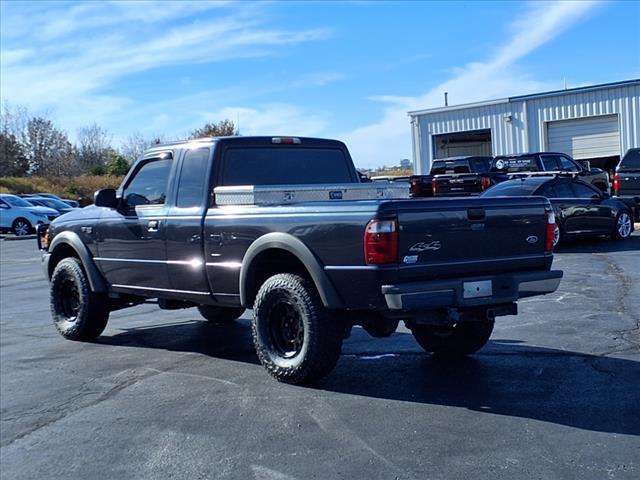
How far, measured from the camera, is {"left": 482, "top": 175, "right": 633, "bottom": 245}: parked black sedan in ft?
52.2

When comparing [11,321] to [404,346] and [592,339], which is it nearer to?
[404,346]

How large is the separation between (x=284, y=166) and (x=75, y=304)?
10.5 ft

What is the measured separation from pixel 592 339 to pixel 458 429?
9.68 feet

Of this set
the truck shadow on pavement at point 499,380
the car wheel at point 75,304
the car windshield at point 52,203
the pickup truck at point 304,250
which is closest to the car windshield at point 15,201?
the car windshield at point 52,203

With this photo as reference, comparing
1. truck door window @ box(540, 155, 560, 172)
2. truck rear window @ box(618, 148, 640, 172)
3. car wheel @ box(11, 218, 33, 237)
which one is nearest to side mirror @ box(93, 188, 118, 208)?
truck rear window @ box(618, 148, 640, 172)

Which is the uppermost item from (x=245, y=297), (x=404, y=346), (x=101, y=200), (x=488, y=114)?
(x=488, y=114)

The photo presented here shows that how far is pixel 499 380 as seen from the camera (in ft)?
21.4

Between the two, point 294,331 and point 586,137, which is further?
point 586,137

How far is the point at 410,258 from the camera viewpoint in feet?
19.0

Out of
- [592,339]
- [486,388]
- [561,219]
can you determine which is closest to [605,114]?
[561,219]

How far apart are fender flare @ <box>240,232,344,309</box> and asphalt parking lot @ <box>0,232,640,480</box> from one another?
0.78 meters

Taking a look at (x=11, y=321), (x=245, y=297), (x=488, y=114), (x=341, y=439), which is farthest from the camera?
(x=488, y=114)

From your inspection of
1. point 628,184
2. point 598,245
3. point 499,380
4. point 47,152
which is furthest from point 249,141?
point 47,152

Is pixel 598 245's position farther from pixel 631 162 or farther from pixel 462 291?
pixel 462 291
